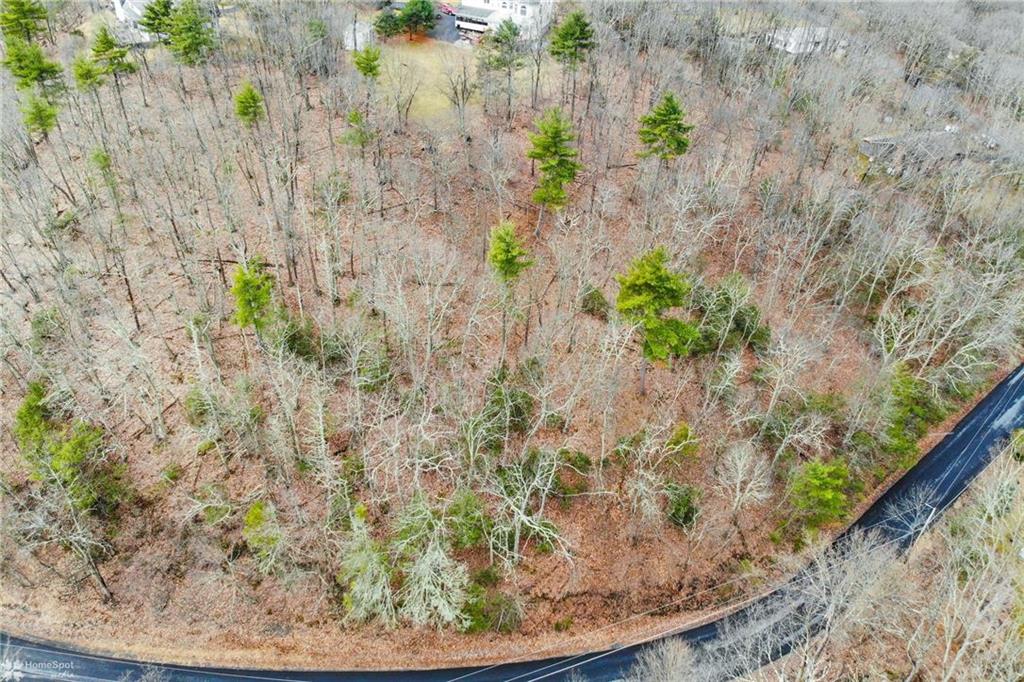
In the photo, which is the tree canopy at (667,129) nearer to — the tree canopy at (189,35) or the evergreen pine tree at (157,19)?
the tree canopy at (189,35)

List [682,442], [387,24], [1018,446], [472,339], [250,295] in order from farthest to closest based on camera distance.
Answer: [387,24] → [472,339] → [1018,446] → [682,442] → [250,295]

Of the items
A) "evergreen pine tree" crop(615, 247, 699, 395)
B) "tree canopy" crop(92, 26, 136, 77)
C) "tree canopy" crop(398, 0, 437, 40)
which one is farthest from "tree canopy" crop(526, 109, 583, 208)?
"tree canopy" crop(92, 26, 136, 77)

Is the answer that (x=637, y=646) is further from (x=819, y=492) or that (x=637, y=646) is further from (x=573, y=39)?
(x=573, y=39)

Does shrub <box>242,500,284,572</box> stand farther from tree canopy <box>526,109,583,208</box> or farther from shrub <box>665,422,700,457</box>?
tree canopy <box>526,109,583,208</box>

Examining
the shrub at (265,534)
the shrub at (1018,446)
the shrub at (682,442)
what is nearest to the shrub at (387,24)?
the shrub at (682,442)

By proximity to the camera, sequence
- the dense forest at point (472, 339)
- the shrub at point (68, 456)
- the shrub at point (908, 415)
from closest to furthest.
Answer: the shrub at point (68, 456) → the dense forest at point (472, 339) → the shrub at point (908, 415)

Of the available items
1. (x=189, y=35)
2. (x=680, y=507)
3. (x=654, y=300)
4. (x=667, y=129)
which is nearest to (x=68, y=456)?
(x=654, y=300)
